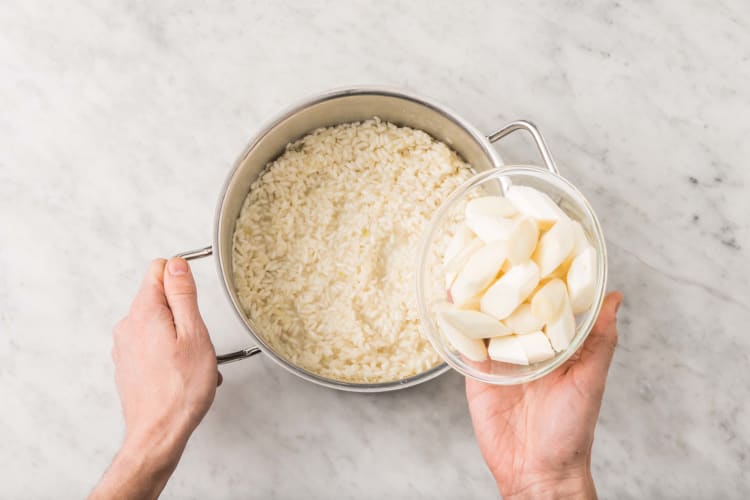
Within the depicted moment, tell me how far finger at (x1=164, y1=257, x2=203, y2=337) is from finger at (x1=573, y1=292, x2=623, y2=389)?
27.5 inches

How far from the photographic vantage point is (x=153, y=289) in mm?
1195

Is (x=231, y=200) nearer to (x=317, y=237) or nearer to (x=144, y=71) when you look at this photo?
(x=317, y=237)

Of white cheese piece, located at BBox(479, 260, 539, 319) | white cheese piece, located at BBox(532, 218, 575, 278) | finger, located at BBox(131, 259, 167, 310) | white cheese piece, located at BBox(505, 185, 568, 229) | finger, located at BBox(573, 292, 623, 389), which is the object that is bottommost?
finger, located at BBox(573, 292, 623, 389)

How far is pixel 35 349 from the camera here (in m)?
1.42

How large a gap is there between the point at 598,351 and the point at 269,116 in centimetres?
85

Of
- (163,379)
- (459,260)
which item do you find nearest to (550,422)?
(459,260)

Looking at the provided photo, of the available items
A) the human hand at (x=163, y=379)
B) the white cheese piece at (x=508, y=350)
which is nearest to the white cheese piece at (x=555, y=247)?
the white cheese piece at (x=508, y=350)

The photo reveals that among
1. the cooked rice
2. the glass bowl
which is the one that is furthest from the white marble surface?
the glass bowl

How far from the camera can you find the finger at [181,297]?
1166 millimetres

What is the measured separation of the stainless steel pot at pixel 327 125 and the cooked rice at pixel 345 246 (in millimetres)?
25

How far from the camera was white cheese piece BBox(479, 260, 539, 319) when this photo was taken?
1.01 metres

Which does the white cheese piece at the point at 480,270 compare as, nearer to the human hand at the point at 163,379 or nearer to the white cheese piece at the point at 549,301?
the white cheese piece at the point at 549,301

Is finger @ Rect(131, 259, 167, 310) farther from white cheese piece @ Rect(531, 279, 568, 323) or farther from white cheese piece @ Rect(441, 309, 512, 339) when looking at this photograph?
white cheese piece @ Rect(531, 279, 568, 323)

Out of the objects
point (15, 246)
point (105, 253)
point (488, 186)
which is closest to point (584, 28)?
point (488, 186)
